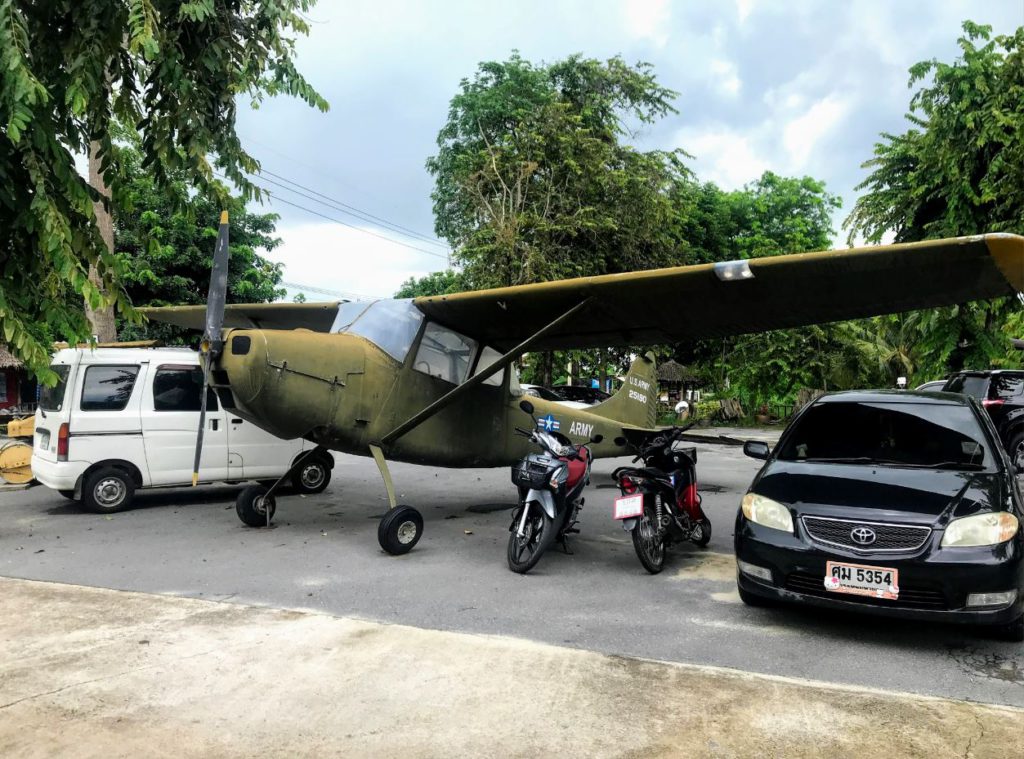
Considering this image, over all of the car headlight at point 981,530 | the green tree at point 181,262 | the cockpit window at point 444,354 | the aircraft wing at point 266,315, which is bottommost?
the car headlight at point 981,530

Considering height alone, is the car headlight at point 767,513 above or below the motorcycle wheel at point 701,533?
above

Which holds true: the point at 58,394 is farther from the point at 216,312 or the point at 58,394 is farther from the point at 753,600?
the point at 753,600

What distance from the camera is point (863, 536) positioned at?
4.29 m

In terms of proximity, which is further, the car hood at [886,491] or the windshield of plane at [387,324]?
the windshield of plane at [387,324]

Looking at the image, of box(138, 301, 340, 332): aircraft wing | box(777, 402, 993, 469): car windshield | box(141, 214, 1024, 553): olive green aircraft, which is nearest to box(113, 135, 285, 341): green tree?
box(138, 301, 340, 332): aircraft wing

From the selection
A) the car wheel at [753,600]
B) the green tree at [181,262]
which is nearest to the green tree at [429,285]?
the green tree at [181,262]

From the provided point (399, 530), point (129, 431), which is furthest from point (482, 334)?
point (129, 431)

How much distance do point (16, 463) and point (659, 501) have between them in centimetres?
891

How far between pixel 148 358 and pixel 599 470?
26.1 feet

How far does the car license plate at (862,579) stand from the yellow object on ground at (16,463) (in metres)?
10.2

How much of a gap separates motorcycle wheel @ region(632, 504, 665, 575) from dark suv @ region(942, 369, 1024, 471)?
8.74 m

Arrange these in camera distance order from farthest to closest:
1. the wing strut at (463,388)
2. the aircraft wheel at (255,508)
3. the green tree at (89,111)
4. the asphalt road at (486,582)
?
the aircraft wheel at (255,508) < the wing strut at (463,388) < the asphalt road at (486,582) < the green tree at (89,111)

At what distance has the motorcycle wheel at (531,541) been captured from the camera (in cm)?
608

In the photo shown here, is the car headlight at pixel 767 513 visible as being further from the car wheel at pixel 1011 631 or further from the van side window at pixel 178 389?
the van side window at pixel 178 389
